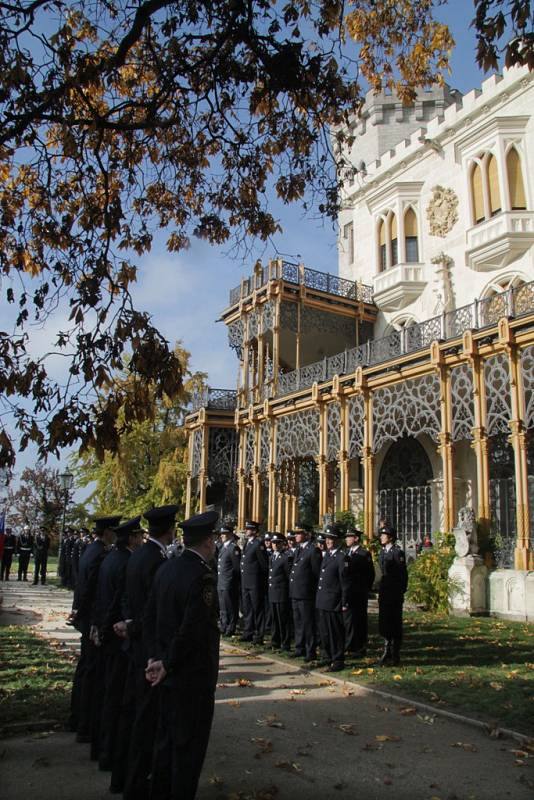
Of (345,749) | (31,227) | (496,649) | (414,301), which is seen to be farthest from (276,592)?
(414,301)

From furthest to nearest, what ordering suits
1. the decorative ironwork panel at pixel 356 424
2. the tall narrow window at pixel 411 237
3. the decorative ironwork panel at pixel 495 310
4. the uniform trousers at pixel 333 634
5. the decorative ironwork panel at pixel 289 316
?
the decorative ironwork panel at pixel 289 316, the tall narrow window at pixel 411 237, the decorative ironwork panel at pixel 356 424, the decorative ironwork panel at pixel 495 310, the uniform trousers at pixel 333 634

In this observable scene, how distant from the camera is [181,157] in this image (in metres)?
8.69

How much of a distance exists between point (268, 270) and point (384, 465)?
8.87 meters

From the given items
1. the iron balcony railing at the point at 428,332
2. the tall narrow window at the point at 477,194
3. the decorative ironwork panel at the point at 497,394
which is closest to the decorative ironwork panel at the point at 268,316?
the iron balcony railing at the point at 428,332

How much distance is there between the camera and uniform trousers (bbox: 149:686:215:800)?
401cm

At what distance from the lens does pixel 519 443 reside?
1501cm

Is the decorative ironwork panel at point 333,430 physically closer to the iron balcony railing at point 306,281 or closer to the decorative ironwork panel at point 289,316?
the decorative ironwork panel at point 289,316

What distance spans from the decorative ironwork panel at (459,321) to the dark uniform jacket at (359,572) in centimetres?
822

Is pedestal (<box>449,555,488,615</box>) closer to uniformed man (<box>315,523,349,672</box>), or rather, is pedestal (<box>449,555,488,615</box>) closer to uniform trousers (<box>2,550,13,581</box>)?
uniformed man (<box>315,523,349,672</box>)

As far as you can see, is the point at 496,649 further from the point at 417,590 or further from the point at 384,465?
the point at 384,465

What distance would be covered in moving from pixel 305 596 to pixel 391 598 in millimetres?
1333

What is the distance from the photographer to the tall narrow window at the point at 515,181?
2072 centimetres

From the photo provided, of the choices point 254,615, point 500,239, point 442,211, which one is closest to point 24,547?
point 254,615

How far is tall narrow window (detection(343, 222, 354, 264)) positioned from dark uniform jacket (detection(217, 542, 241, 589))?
756 inches
